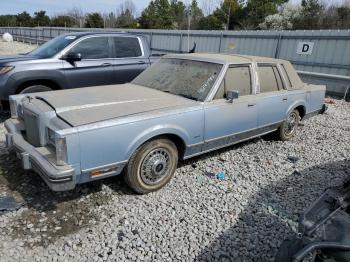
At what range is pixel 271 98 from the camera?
507 cm

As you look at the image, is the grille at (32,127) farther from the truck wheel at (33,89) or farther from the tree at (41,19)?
the tree at (41,19)

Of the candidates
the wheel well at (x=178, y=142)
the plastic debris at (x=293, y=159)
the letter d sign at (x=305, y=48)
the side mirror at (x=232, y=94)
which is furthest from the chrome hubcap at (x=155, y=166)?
the letter d sign at (x=305, y=48)

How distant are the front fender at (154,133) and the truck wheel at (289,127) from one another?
254cm

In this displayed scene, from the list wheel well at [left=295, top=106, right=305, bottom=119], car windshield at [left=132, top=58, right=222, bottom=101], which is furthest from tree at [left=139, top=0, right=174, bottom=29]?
car windshield at [left=132, top=58, right=222, bottom=101]

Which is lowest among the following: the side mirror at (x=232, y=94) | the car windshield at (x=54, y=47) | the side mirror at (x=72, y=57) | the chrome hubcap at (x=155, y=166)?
the chrome hubcap at (x=155, y=166)

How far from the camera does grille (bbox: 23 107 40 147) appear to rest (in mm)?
3424

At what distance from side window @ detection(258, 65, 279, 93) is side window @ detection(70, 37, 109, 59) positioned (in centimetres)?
339

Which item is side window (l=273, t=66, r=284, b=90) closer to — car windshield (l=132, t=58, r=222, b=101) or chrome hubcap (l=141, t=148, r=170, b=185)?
car windshield (l=132, t=58, r=222, b=101)

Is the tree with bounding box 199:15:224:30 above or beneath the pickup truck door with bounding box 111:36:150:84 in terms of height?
above

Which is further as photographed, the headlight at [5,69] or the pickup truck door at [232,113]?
the headlight at [5,69]

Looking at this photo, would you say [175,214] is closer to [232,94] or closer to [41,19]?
[232,94]

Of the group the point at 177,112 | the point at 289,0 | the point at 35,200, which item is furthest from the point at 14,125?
the point at 289,0

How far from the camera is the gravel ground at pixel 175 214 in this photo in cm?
296

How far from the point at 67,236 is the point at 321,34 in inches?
422
